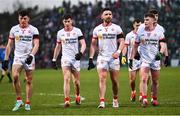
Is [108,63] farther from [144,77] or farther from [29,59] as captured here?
[29,59]

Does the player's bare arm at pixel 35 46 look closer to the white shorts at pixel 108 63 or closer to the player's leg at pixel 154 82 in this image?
the white shorts at pixel 108 63

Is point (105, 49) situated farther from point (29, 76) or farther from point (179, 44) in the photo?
point (179, 44)

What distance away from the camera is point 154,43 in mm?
15594

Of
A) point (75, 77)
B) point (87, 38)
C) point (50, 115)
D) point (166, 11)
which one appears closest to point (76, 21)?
point (87, 38)

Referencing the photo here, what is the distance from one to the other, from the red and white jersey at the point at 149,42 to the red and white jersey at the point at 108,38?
0.64 meters

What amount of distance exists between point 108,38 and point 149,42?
1.14m

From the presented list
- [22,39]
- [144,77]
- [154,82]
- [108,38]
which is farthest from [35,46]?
[154,82]

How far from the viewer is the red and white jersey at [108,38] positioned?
15.4 m

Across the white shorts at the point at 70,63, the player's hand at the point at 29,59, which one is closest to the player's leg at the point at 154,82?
the white shorts at the point at 70,63

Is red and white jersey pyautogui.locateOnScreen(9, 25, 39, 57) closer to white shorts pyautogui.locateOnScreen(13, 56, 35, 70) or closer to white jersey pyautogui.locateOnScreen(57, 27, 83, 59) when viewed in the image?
white shorts pyautogui.locateOnScreen(13, 56, 35, 70)

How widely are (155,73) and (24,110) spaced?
3.83 metres

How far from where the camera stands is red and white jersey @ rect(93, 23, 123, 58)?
15359 millimetres

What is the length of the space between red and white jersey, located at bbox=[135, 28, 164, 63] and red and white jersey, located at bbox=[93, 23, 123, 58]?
64 cm

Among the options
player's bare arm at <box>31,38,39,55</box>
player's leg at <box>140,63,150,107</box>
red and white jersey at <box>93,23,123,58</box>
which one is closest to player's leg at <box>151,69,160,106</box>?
player's leg at <box>140,63,150,107</box>
